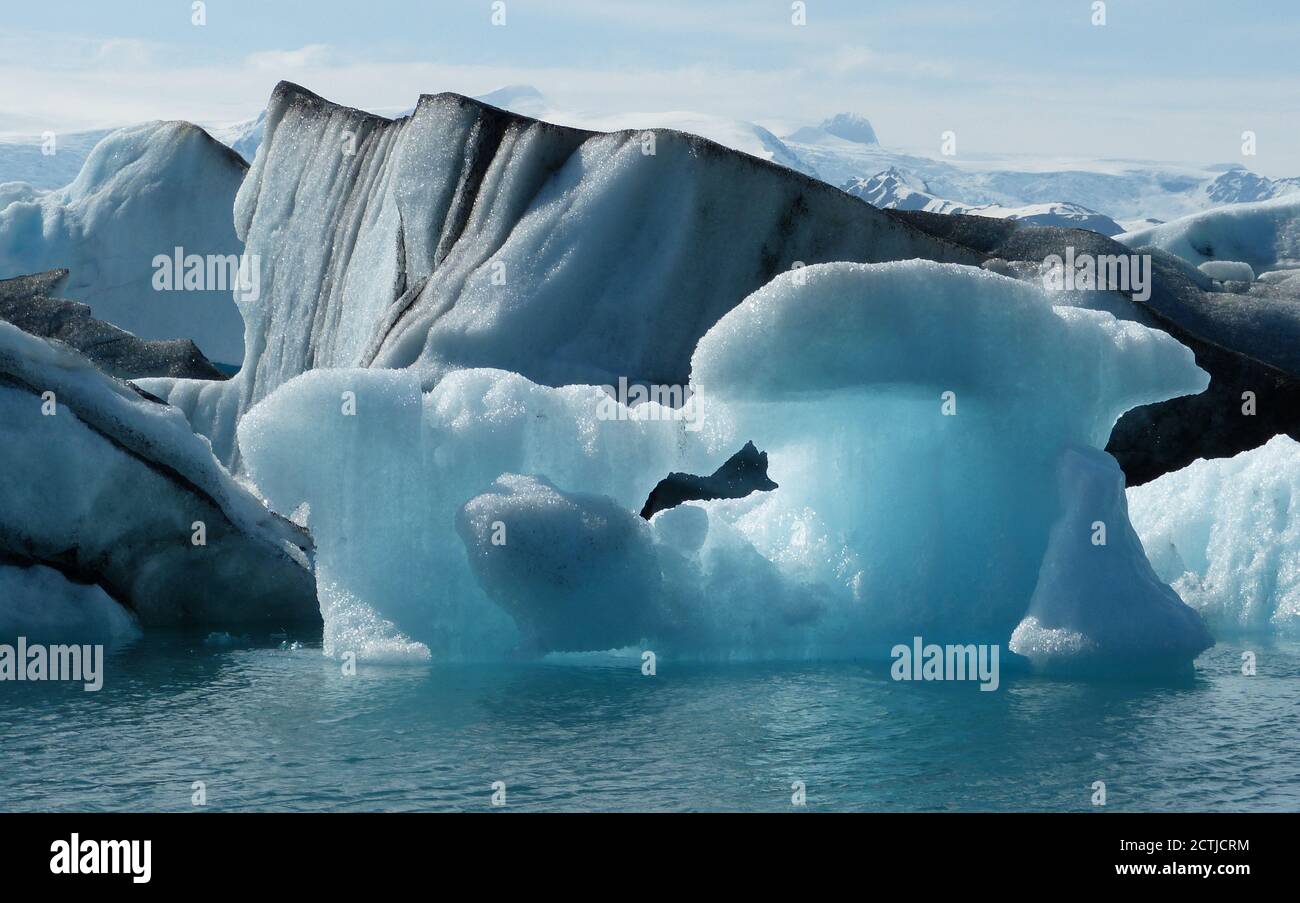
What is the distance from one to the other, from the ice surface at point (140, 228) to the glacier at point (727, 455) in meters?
15.4

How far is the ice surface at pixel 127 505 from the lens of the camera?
398 inches

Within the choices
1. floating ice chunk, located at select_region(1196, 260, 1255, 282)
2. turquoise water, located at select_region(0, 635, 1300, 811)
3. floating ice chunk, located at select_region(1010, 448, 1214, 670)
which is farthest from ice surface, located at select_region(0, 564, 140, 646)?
floating ice chunk, located at select_region(1196, 260, 1255, 282)

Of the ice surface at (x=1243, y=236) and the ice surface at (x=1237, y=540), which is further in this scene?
the ice surface at (x=1243, y=236)

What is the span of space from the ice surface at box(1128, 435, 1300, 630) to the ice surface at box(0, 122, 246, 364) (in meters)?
16.1

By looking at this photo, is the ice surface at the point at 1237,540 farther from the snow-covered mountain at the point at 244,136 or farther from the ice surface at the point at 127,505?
the snow-covered mountain at the point at 244,136

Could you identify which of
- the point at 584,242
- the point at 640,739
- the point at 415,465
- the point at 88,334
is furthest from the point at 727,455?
the point at 88,334

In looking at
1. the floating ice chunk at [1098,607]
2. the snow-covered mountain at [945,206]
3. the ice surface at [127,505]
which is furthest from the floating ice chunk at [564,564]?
the snow-covered mountain at [945,206]

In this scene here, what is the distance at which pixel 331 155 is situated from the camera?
1636 cm

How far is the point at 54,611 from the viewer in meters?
9.94

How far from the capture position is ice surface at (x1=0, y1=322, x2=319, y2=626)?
10.1 meters

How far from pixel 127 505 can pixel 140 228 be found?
14273mm

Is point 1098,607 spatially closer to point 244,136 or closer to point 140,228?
point 140,228
